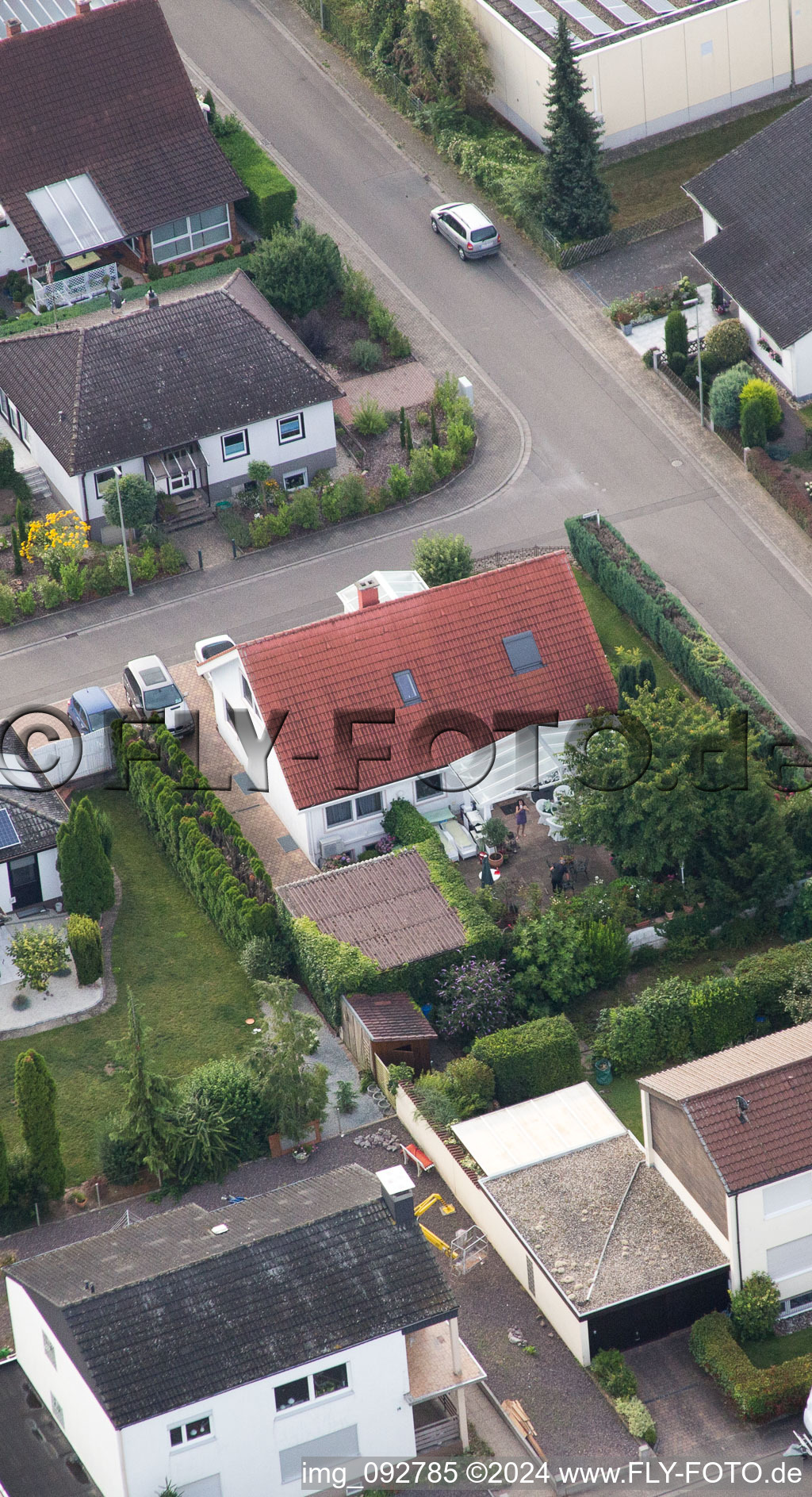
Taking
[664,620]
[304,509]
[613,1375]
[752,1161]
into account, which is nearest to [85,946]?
A: [613,1375]

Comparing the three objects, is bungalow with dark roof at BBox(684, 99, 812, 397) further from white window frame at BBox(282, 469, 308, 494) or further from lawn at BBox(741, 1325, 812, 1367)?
lawn at BBox(741, 1325, 812, 1367)

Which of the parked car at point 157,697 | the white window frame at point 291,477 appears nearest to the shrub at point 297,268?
the white window frame at point 291,477

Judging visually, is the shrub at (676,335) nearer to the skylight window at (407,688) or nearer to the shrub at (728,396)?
the shrub at (728,396)

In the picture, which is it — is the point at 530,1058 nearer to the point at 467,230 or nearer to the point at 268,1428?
the point at 268,1428

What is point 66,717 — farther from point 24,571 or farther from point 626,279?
point 626,279

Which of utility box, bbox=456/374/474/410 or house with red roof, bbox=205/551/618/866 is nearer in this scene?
house with red roof, bbox=205/551/618/866

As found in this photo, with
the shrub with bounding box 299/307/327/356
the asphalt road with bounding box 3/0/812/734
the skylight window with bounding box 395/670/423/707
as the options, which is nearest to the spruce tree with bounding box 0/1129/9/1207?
the skylight window with bounding box 395/670/423/707
